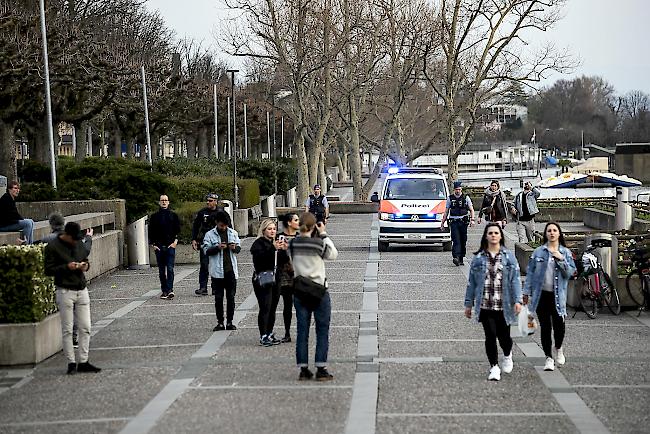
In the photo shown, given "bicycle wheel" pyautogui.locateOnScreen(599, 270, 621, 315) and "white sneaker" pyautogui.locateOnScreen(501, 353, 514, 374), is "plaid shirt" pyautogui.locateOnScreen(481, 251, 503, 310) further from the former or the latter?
"bicycle wheel" pyautogui.locateOnScreen(599, 270, 621, 315)

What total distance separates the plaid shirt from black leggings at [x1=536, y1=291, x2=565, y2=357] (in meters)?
0.80

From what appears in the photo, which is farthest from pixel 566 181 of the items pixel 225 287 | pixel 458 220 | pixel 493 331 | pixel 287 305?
pixel 493 331

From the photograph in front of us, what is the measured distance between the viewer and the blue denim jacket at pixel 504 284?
12188 mm

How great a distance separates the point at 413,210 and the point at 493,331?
59.5 feet

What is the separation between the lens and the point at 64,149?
139 m

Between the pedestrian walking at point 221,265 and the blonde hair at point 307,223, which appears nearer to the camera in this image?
the blonde hair at point 307,223

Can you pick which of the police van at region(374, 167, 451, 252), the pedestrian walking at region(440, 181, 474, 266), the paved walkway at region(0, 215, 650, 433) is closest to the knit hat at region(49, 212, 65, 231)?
the paved walkway at region(0, 215, 650, 433)

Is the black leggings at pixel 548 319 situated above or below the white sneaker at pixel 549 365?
above

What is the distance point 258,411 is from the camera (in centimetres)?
1077

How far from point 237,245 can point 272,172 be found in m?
40.9

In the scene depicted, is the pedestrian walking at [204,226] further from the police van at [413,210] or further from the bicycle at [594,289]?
the police van at [413,210]

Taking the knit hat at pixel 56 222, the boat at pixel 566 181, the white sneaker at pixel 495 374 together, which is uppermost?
the knit hat at pixel 56 222

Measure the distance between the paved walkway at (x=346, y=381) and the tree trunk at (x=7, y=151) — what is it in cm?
2249

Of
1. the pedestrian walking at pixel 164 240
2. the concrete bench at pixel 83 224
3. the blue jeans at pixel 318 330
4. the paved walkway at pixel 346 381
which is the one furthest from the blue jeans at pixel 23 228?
the blue jeans at pixel 318 330
